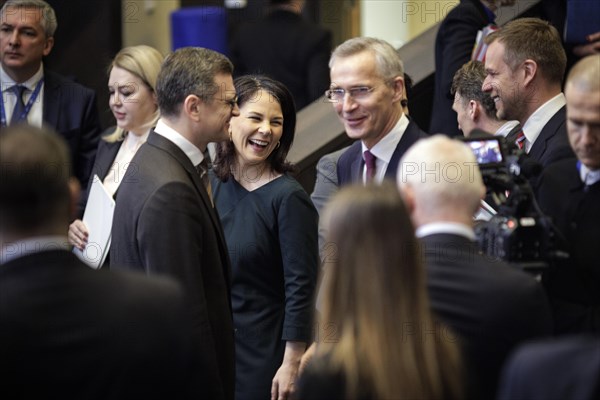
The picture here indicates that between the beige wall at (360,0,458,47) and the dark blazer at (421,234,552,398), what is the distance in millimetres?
6662

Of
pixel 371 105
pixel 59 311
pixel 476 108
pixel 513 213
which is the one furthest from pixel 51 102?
pixel 59 311

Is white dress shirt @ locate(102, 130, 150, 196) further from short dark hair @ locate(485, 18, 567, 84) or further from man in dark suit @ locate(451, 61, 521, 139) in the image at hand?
short dark hair @ locate(485, 18, 567, 84)

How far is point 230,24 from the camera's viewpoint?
1216cm

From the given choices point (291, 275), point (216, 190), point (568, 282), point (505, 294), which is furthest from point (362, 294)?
point (216, 190)

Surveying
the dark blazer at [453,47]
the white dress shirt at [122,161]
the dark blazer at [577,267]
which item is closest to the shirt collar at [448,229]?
the dark blazer at [577,267]

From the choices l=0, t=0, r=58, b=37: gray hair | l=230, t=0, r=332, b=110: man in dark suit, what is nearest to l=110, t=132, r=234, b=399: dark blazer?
l=0, t=0, r=58, b=37: gray hair

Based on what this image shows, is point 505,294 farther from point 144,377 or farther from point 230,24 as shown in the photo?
point 230,24

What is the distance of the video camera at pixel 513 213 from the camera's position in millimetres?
3473

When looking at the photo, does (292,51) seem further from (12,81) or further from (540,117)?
(540,117)

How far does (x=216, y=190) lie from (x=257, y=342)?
69 centimetres

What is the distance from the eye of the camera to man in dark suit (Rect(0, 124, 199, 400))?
2.64 metres

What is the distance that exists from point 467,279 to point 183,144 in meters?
1.57

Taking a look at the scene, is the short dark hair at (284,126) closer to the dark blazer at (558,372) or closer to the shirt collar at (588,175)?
the shirt collar at (588,175)

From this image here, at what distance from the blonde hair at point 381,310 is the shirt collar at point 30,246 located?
0.64 metres
